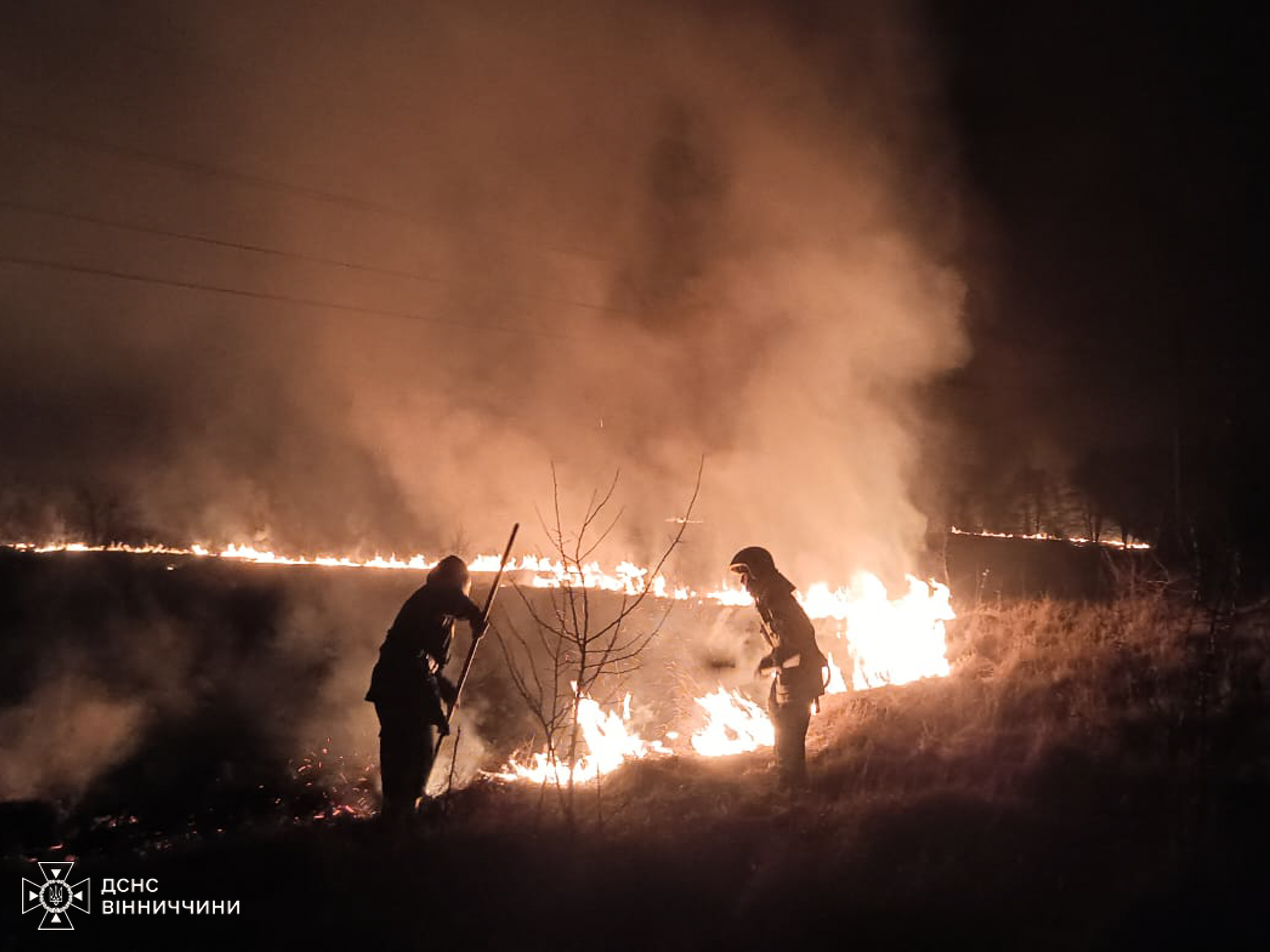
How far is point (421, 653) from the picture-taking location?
21.7 ft

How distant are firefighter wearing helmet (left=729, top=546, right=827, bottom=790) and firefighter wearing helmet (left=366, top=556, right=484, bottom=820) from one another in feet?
8.00

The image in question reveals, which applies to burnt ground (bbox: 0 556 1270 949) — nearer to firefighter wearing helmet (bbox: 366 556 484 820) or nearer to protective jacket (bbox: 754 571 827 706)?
firefighter wearing helmet (bbox: 366 556 484 820)

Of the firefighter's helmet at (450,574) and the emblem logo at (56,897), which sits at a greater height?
the firefighter's helmet at (450,574)

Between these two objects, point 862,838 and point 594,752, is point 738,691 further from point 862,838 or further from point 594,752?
point 862,838

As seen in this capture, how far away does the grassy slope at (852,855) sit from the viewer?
169 inches

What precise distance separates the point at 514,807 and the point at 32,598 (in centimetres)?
1295

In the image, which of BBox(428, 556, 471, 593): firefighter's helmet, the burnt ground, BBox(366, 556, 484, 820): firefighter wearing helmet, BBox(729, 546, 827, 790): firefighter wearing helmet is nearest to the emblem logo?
the burnt ground

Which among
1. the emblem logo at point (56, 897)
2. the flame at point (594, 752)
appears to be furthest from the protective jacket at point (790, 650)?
the emblem logo at point (56, 897)

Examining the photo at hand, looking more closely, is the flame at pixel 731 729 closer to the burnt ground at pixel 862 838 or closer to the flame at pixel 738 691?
the flame at pixel 738 691

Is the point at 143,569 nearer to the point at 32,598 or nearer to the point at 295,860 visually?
the point at 32,598

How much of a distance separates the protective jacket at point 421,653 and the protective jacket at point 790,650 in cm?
246

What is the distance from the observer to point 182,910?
4656 mm

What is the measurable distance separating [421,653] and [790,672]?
118 inches


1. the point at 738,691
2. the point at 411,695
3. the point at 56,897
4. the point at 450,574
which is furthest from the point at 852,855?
the point at 738,691
